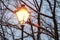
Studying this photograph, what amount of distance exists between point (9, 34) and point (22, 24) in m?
7.78

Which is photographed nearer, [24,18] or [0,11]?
[24,18]

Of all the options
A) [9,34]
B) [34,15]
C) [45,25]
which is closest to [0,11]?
[9,34]

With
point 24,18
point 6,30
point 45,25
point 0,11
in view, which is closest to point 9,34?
point 6,30

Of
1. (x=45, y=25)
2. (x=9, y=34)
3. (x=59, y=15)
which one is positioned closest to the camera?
(x=45, y=25)

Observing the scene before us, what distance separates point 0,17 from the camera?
54.9ft

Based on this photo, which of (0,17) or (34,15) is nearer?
(34,15)

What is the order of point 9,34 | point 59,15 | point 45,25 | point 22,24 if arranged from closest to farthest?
1. point 22,24
2. point 45,25
3. point 9,34
4. point 59,15

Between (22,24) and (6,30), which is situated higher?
(22,24)

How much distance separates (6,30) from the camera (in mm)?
17078

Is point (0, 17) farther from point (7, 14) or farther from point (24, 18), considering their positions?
point (24, 18)

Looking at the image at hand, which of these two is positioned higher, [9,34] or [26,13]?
[26,13]

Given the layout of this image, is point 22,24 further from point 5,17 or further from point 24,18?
point 5,17

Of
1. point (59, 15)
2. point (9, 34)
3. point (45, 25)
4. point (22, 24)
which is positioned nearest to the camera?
point (22, 24)

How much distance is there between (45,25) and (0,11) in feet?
12.9
